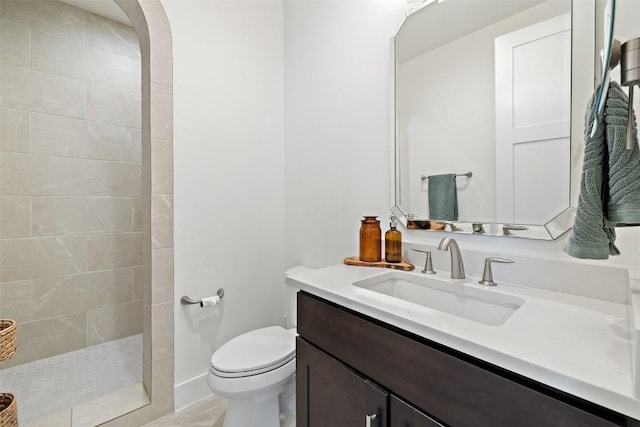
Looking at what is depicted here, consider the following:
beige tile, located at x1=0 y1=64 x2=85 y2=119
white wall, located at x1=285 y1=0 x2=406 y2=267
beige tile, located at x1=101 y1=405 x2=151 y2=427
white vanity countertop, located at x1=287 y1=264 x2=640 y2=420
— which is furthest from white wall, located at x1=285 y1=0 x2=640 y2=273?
beige tile, located at x1=0 y1=64 x2=85 y2=119

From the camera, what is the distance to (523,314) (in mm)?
727

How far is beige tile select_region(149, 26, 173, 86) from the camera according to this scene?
4.80ft

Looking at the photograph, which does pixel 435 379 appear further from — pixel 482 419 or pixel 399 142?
pixel 399 142

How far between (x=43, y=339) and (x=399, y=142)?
2.64m

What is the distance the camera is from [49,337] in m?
2.06

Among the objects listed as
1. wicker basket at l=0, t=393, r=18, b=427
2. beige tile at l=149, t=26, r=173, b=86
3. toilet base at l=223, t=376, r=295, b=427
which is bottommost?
toilet base at l=223, t=376, r=295, b=427

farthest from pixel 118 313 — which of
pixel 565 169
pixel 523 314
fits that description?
pixel 565 169

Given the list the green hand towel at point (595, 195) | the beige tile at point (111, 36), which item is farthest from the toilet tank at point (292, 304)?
the beige tile at point (111, 36)

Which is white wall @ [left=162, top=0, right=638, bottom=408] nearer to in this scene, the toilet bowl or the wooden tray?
the wooden tray

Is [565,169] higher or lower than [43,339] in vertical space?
higher

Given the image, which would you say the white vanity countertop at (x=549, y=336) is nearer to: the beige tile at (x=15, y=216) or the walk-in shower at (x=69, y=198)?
the walk-in shower at (x=69, y=198)

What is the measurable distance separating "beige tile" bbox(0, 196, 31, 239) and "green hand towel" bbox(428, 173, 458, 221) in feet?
8.27

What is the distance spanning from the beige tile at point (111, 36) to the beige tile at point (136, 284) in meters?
1.72

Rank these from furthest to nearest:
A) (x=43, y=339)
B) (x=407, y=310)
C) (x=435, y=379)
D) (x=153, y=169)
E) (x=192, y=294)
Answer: (x=43, y=339) → (x=192, y=294) → (x=153, y=169) → (x=407, y=310) → (x=435, y=379)
